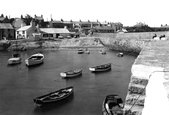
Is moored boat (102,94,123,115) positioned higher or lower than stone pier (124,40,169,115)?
lower

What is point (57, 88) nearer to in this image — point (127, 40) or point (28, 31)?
point (127, 40)

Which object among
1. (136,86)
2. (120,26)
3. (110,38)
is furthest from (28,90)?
(120,26)

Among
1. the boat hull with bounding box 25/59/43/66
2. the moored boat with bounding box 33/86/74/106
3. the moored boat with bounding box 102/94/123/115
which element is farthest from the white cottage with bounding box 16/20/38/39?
the moored boat with bounding box 102/94/123/115

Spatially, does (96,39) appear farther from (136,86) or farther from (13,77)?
(136,86)

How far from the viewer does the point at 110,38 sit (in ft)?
287

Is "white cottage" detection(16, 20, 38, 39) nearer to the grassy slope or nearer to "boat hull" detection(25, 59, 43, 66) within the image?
the grassy slope

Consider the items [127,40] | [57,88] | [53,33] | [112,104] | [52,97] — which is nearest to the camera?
[112,104]

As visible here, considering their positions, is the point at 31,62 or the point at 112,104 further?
the point at 31,62

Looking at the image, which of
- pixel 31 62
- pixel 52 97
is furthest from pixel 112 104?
pixel 31 62

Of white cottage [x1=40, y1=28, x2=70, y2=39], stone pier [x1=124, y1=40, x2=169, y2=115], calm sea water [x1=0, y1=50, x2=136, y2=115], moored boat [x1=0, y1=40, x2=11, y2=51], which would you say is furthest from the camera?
white cottage [x1=40, y1=28, x2=70, y2=39]

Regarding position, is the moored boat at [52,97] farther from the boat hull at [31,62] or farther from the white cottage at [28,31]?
the white cottage at [28,31]

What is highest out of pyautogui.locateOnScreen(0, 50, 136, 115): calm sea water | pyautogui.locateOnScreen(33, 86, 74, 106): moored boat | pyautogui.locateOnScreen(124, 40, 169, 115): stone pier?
pyautogui.locateOnScreen(124, 40, 169, 115): stone pier

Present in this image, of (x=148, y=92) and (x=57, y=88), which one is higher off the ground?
(x=148, y=92)

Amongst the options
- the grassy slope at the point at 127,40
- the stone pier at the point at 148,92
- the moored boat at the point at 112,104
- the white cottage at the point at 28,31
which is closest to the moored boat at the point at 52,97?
the moored boat at the point at 112,104
